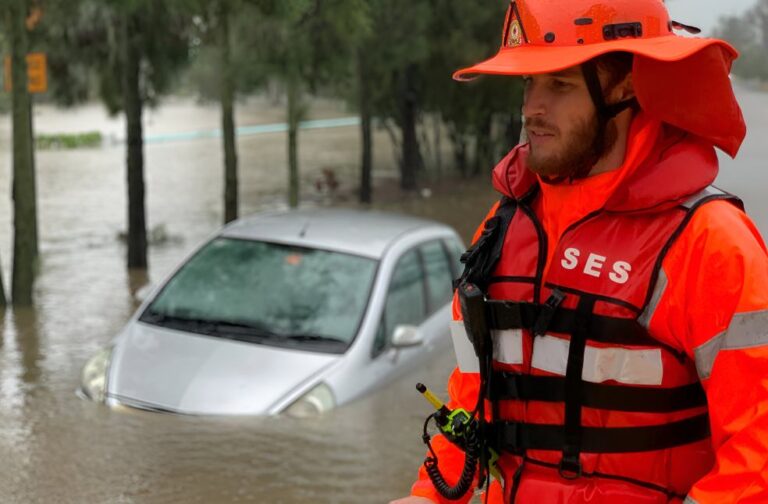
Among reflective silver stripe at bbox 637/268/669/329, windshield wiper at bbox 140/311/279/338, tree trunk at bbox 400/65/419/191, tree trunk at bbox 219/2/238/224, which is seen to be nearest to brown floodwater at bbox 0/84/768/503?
windshield wiper at bbox 140/311/279/338

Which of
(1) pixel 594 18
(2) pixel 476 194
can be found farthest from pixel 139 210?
(1) pixel 594 18

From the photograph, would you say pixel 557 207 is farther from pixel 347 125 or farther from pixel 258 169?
pixel 347 125

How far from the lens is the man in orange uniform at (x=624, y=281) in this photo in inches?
82.9

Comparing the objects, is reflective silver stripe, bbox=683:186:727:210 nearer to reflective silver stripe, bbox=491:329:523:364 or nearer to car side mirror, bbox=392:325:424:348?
reflective silver stripe, bbox=491:329:523:364

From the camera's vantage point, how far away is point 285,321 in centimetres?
697

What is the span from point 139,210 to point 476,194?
11115 mm

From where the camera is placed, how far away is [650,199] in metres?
2.24

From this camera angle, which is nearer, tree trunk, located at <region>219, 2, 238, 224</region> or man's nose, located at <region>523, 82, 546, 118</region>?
man's nose, located at <region>523, 82, 546, 118</region>

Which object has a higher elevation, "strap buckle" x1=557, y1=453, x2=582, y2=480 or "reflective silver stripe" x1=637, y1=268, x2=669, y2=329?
"reflective silver stripe" x1=637, y1=268, x2=669, y2=329

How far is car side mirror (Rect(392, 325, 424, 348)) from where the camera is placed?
22.0 ft

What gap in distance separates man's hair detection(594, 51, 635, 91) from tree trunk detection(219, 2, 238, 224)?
1152cm

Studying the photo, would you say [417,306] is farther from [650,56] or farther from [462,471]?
[650,56]

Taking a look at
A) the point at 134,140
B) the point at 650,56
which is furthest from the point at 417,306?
the point at 134,140

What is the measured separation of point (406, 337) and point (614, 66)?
444 centimetres
